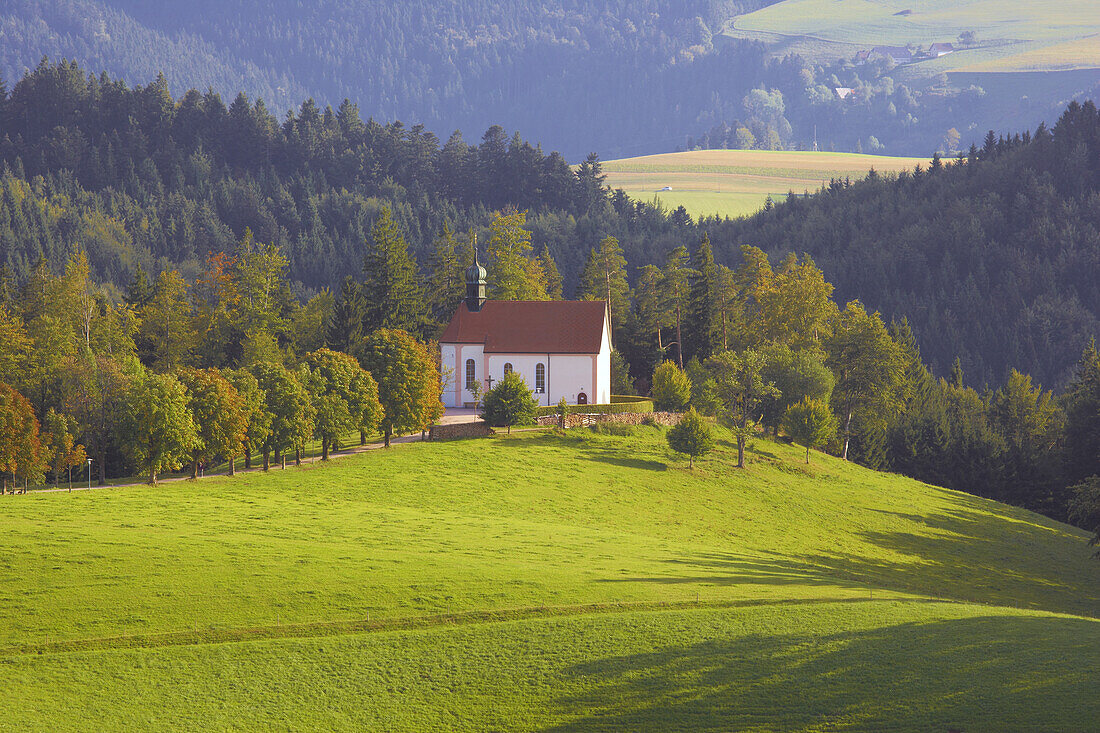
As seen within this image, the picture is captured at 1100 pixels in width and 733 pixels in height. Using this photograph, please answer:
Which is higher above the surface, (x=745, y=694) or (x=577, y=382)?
(x=577, y=382)

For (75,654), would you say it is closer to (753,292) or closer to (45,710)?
(45,710)

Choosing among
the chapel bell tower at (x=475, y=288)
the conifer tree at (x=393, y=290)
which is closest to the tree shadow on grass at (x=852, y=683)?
the chapel bell tower at (x=475, y=288)

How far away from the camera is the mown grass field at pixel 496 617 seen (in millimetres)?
33469

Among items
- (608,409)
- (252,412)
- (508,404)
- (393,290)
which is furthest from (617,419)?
(252,412)

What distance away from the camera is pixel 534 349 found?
89438mm

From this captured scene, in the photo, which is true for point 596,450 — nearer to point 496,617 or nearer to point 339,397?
point 339,397

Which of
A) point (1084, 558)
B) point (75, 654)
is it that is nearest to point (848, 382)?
point (1084, 558)

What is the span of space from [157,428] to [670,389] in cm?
4055

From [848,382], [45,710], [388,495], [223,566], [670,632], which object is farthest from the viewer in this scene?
[848,382]

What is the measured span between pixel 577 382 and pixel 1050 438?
49357 millimetres

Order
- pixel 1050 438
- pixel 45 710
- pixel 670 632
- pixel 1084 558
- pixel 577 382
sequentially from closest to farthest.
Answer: pixel 45 710, pixel 670 632, pixel 1084 558, pixel 577 382, pixel 1050 438

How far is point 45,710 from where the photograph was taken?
3266cm

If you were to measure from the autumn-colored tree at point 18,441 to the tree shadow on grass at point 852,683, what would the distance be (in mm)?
35693

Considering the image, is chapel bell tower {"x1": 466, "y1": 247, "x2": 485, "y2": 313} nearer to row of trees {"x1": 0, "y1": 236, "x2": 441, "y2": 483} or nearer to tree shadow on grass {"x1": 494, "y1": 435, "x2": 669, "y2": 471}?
row of trees {"x1": 0, "y1": 236, "x2": 441, "y2": 483}
